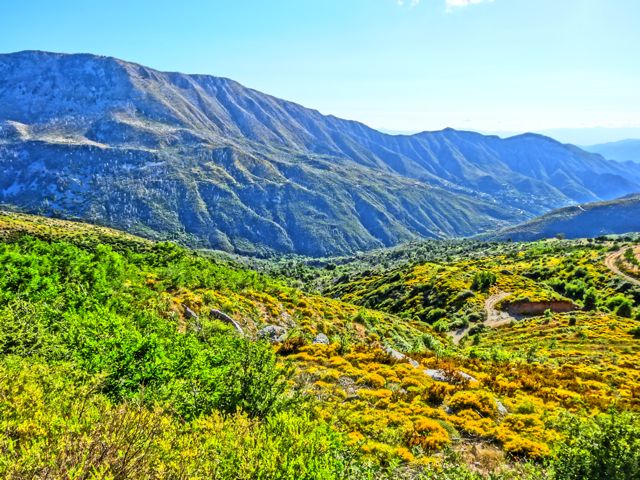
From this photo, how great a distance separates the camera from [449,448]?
14.6m

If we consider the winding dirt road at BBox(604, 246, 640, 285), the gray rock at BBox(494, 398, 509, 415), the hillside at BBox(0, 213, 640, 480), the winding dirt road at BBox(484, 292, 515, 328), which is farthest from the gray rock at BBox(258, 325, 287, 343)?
the winding dirt road at BBox(604, 246, 640, 285)

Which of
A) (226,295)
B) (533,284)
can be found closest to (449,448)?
(226,295)

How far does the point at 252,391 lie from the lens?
1342 centimetres

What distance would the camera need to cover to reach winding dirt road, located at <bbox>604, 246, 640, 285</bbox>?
258ft

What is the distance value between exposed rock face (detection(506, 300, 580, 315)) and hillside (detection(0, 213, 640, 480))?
2418 cm

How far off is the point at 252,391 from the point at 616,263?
107576mm

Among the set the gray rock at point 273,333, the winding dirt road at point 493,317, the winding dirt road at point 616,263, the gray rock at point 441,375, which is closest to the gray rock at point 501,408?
the gray rock at point 441,375

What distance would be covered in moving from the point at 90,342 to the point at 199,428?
719 centimetres

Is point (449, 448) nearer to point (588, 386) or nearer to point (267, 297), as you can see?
point (588, 386)

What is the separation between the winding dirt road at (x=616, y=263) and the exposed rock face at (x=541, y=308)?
1767 cm

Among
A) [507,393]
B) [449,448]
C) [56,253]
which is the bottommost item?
[507,393]

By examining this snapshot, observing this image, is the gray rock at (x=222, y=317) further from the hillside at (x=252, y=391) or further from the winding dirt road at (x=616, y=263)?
the winding dirt road at (x=616, y=263)

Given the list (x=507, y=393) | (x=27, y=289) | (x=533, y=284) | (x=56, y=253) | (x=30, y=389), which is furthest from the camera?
(x=533, y=284)

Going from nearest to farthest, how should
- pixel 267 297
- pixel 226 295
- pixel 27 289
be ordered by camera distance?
pixel 27 289, pixel 226 295, pixel 267 297
